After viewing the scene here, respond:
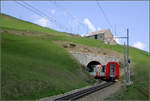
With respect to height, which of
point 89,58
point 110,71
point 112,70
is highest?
point 89,58

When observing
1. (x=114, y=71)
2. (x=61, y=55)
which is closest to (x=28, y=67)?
(x=61, y=55)

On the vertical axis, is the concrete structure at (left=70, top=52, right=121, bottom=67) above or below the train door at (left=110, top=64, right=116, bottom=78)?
above

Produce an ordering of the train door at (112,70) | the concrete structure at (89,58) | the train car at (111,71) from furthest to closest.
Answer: the concrete structure at (89,58)
the train door at (112,70)
the train car at (111,71)

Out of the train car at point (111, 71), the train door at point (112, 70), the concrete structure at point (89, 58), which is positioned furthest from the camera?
the concrete structure at point (89, 58)

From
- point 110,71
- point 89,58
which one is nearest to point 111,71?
point 110,71

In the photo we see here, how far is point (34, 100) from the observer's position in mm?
17188

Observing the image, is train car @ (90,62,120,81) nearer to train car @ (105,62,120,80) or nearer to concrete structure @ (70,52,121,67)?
train car @ (105,62,120,80)

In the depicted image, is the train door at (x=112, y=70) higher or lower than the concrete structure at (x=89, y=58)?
lower

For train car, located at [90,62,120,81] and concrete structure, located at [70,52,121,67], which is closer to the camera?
train car, located at [90,62,120,81]

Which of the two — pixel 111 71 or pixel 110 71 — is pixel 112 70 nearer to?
pixel 111 71

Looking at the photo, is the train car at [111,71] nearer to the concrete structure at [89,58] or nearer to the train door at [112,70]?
the train door at [112,70]

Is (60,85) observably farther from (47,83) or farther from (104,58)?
(104,58)

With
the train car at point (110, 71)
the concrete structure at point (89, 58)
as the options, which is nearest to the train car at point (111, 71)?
the train car at point (110, 71)

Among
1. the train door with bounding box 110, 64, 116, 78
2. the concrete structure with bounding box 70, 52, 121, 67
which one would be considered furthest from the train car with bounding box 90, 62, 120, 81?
the concrete structure with bounding box 70, 52, 121, 67
